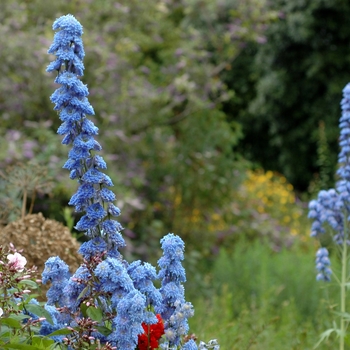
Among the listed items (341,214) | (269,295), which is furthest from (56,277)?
(269,295)

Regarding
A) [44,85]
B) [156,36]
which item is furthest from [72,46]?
[156,36]

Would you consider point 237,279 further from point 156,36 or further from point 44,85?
point 156,36

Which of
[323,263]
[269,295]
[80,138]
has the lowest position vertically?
[80,138]

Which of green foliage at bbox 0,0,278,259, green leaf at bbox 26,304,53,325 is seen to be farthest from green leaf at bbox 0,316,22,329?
green foliage at bbox 0,0,278,259

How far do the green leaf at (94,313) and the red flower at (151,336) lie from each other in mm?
145

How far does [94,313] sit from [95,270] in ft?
0.47

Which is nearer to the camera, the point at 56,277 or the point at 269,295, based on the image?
the point at 56,277

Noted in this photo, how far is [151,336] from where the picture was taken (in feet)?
6.40

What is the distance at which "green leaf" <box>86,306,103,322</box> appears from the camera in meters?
1.87

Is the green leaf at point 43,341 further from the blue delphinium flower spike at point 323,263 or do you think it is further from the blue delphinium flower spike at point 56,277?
the blue delphinium flower spike at point 323,263

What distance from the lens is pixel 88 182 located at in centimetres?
194

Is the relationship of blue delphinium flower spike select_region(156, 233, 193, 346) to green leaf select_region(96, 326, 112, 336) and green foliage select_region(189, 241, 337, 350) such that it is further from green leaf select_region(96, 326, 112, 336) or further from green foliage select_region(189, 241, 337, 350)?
green foliage select_region(189, 241, 337, 350)

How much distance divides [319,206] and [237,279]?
307 centimetres

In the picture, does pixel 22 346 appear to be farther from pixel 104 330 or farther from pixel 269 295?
pixel 269 295
